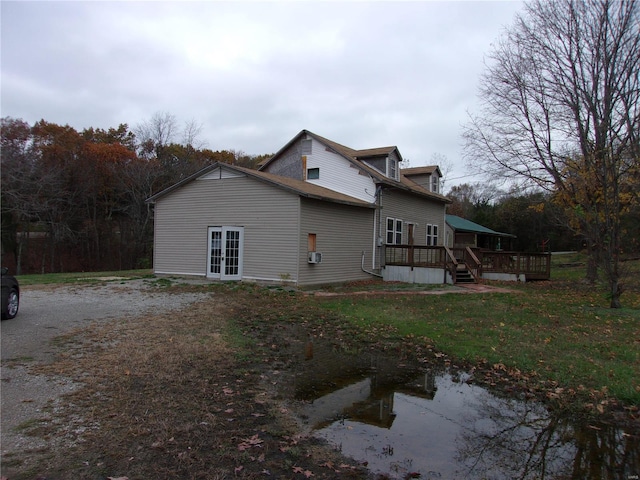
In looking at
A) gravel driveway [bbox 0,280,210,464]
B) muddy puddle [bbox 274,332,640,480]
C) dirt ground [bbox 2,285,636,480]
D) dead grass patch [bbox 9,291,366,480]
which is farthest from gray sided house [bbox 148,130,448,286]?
muddy puddle [bbox 274,332,640,480]

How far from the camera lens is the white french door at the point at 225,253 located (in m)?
17.2

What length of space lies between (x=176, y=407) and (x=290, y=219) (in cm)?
1182

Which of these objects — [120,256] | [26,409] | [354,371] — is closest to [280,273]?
[354,371]

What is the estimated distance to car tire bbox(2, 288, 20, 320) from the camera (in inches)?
333

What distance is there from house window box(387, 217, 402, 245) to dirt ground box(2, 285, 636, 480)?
13.3 m

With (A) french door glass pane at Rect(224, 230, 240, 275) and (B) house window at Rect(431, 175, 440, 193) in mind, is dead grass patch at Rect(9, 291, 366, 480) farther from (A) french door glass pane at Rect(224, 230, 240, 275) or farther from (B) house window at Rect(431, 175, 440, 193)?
(B) house window at Rect(431, 175, 440, 193)

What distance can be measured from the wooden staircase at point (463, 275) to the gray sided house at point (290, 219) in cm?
366

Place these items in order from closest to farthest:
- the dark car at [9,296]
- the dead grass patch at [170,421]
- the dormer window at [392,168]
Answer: the dead grass patch at [170,421], the dark car at [9,296], the dormer window at [392,168]

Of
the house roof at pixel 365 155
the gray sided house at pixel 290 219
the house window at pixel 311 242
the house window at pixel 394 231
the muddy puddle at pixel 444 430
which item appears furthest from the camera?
the house window at pixel 394 231

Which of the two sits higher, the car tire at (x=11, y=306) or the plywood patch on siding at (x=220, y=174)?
the plywood patch on siding at (x=220, y=174)

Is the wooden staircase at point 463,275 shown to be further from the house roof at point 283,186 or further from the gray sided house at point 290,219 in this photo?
the house roof at point 283,186

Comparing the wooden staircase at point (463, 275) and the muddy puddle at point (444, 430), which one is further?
the wooden staircase at point (463, 275)

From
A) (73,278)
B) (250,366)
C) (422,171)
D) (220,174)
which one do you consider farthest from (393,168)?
(250,366)

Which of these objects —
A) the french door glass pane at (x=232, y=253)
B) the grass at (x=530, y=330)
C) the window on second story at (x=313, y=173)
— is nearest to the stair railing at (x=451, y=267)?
the grass at (x=530, y=330)
